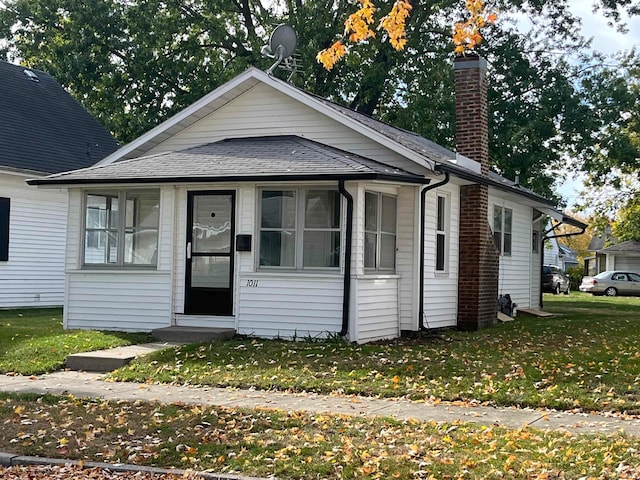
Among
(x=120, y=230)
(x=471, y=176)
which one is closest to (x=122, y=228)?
(x=120, y=230)

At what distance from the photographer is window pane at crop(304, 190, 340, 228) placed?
14.3 metres

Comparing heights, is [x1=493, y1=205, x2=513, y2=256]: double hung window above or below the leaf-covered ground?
above

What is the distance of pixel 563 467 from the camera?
6.49m

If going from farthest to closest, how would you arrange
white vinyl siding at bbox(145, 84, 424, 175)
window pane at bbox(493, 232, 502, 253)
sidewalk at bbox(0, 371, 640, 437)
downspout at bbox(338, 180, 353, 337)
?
window pane at bbox(493, 232, 502, 253) < white vinyl siding at bbox(145, 84, 424, 175) < downspout at bbox(338, 180, 353, 337) < sidewalk at bbox(0, 371, 640, 437)

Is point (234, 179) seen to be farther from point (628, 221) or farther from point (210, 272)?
point (628, 221)

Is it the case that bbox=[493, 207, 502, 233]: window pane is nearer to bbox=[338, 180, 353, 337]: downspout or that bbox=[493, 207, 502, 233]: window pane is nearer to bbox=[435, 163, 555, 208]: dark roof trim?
bbox=[435, 163, 555, 208]: dark roof trim

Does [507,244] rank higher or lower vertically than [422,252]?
higher

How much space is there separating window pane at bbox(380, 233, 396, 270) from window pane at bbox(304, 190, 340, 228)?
45.5 inches

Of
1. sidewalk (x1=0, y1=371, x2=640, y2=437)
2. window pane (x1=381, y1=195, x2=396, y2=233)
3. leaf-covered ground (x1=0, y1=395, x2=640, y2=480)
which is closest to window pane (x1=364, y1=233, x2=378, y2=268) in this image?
window pane (x1=381, y1=195, x2=396, y2=233)

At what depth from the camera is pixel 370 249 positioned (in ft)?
48.4

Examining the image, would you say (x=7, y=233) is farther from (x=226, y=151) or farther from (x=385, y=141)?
(x=385, y=141)

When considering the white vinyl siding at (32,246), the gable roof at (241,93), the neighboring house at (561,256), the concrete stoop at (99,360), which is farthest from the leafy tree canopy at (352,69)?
the neighboring house at (561,256)

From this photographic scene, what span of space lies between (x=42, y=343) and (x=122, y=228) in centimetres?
278

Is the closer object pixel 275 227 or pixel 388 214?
pixel 275 227
